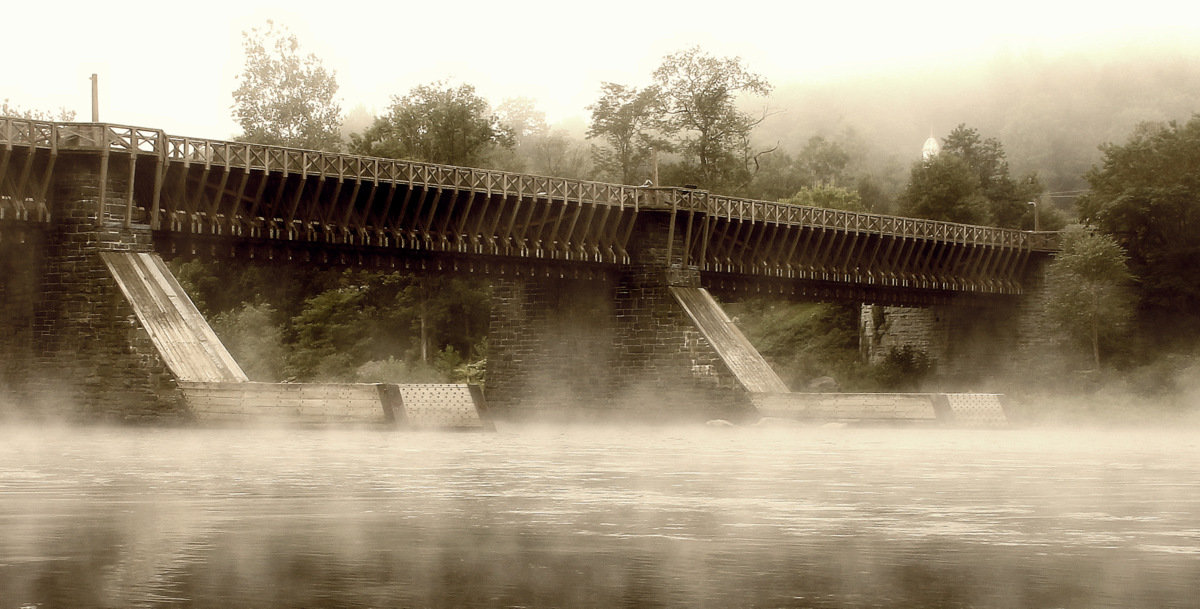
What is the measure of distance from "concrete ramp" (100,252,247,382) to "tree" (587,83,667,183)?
216ft

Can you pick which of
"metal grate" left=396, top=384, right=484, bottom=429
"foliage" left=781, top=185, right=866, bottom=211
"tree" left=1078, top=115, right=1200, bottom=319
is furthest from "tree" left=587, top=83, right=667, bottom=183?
"metal grate" left=396, top=384, right=484, bottom=429

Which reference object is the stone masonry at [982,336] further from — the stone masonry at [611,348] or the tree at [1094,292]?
the stone masonry at [611,348]

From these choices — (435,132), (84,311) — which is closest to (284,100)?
(435,132)

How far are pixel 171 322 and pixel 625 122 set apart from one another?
227ft

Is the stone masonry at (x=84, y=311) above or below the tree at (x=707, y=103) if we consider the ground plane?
below

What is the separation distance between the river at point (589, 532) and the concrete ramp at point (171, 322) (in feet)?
50.3

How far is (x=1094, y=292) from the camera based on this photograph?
89000 millimetres

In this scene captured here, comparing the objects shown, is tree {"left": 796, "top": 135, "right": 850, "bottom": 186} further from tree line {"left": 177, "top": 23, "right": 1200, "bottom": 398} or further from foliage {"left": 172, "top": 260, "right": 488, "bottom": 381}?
foliage {"left": 172, "top": 260, "right": 488, "bottom": 381}

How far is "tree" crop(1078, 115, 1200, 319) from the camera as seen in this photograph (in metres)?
91.4

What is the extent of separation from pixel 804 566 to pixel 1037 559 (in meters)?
1.99

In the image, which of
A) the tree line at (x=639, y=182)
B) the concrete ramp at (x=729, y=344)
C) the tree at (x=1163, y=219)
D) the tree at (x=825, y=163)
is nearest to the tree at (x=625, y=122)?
the tree line at (x=639, y=182)

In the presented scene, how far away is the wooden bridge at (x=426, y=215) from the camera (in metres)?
51.5

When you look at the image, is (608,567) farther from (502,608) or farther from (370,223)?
(370,223)

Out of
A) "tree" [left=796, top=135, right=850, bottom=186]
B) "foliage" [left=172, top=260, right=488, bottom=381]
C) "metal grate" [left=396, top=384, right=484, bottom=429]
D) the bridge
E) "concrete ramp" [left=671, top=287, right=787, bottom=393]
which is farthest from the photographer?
"tree" [left=796, top=135, right=850, bottom=186]
